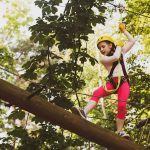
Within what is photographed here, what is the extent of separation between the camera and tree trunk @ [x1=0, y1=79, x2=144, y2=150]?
12.4ft

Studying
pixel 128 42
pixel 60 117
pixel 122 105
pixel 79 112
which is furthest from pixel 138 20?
pixel 60 117

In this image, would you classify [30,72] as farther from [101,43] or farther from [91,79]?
[91,79]

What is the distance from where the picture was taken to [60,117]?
3.91 meters

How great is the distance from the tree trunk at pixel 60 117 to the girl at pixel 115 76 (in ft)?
1.18

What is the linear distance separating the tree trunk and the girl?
14.1 inches

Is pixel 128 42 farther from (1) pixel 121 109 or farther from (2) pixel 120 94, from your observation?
(1) pixel 121 109

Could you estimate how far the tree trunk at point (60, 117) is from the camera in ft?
12.4

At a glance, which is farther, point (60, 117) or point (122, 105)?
point (122, 105)

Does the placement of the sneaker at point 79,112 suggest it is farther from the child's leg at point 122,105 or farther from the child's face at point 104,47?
the child's face at point 104,47

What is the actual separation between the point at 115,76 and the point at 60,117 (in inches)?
42.8

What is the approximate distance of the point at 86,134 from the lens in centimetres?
402

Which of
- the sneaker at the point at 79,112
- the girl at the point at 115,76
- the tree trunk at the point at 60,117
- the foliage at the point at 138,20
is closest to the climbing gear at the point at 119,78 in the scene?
the girl at the point at 115,76

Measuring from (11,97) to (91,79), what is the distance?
19.6 m

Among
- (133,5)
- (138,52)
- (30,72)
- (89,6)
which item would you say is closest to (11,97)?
(30,72)
